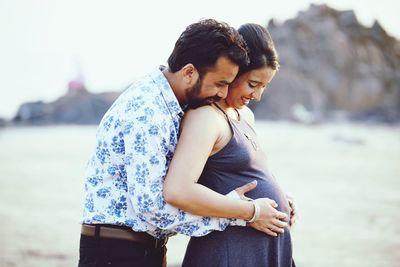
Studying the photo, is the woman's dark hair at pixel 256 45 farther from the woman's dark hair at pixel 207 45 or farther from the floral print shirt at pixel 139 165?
the floral print shirt at pixel 139 165

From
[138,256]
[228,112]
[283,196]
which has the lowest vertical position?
[138,256]

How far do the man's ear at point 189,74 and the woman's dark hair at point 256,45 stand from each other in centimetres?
28

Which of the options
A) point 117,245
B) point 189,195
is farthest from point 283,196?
point 117,245

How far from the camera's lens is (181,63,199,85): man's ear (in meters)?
2.32

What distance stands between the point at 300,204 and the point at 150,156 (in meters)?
6.27

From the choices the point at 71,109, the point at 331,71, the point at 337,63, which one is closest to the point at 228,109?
the point at 71,109

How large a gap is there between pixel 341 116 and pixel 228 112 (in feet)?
117

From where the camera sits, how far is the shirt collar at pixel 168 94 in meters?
2.32

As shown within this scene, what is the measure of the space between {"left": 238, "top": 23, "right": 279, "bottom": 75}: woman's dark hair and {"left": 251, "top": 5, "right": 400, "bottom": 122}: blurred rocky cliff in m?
34.8

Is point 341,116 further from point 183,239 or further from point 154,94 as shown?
point 154,94

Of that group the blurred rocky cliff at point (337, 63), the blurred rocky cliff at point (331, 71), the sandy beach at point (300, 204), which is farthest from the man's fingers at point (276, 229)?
the blurred rocky cliff at point (337, 63)

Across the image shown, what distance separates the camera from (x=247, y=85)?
8.54 ft

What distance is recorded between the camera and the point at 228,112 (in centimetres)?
258

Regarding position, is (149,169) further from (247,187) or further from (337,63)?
(337,63)
